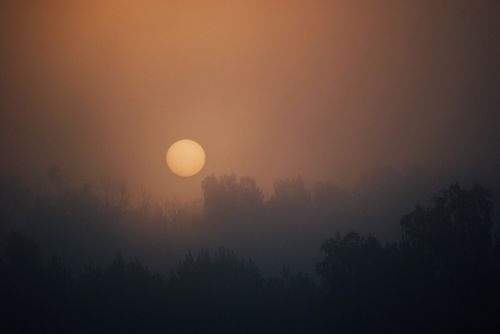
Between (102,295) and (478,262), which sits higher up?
(102,295)

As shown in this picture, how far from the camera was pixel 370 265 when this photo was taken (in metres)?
53.0

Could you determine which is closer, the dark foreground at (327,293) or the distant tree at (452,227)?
the dark foreground at (327,293)

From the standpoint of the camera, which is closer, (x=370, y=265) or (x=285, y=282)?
(x=370, y=265)

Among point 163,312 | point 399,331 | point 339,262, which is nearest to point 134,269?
point 163,312

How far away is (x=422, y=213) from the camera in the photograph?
176 feet

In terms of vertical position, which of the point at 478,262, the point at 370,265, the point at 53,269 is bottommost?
the point at 478,262

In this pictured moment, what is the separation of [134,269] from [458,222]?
132 ft

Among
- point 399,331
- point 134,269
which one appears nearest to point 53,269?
point 134,269

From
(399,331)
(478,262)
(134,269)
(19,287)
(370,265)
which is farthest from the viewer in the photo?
(134,269)

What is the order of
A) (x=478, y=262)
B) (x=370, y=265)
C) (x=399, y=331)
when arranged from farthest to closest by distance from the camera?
(x=370, y=265), (x=478, y=262), (x=399, y=331)

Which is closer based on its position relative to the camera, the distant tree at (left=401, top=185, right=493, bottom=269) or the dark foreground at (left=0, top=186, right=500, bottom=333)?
the dark foreground at (left=0, top=186, right=500, bottom=333)

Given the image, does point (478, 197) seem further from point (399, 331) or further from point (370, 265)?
point (399, 331)

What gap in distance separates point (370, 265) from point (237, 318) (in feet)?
52.9

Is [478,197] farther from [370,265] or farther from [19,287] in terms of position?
[19,287]
